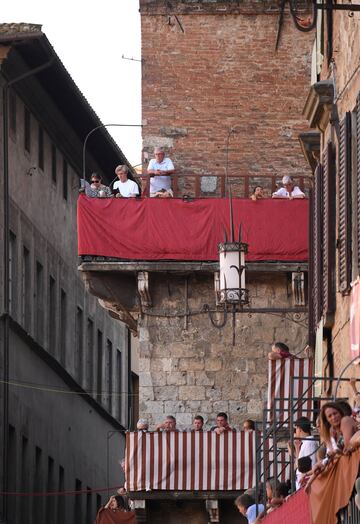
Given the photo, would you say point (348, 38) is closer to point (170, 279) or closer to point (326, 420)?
point (326, 420)

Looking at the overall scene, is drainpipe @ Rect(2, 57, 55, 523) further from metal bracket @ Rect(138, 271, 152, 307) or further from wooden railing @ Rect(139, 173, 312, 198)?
metal bracket @ Rect(138, 271, 152, 307)

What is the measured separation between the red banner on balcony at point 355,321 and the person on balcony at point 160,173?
1489 cm

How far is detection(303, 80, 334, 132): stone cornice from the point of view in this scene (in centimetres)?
2822

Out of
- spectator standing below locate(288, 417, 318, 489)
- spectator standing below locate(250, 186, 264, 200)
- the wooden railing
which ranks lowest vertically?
spectator standing below locate(288, 417, 318, 489)

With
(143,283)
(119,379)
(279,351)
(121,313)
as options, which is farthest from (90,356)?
(279,351)

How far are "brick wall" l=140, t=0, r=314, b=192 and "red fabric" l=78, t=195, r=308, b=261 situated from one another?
1.94m

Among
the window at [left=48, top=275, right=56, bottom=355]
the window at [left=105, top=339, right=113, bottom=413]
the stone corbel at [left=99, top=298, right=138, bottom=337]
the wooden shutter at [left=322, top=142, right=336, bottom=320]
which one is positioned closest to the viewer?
the wooden shutter at [left=322, top=142, right=336, bottom=320]

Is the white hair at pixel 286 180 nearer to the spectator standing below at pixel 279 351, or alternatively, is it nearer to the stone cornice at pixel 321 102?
the spectator standing below at pixel 279 351

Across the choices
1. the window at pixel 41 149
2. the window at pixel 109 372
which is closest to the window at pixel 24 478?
the window at pixel 41 149

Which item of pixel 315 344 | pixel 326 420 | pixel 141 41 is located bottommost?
pixel 326 420

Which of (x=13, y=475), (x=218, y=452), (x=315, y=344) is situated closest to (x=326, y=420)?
(x=315, y=344)

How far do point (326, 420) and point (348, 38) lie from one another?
6425 millimetres

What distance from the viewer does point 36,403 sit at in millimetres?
50031

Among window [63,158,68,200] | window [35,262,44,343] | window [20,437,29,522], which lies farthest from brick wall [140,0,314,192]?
window [63,158,68,200]
